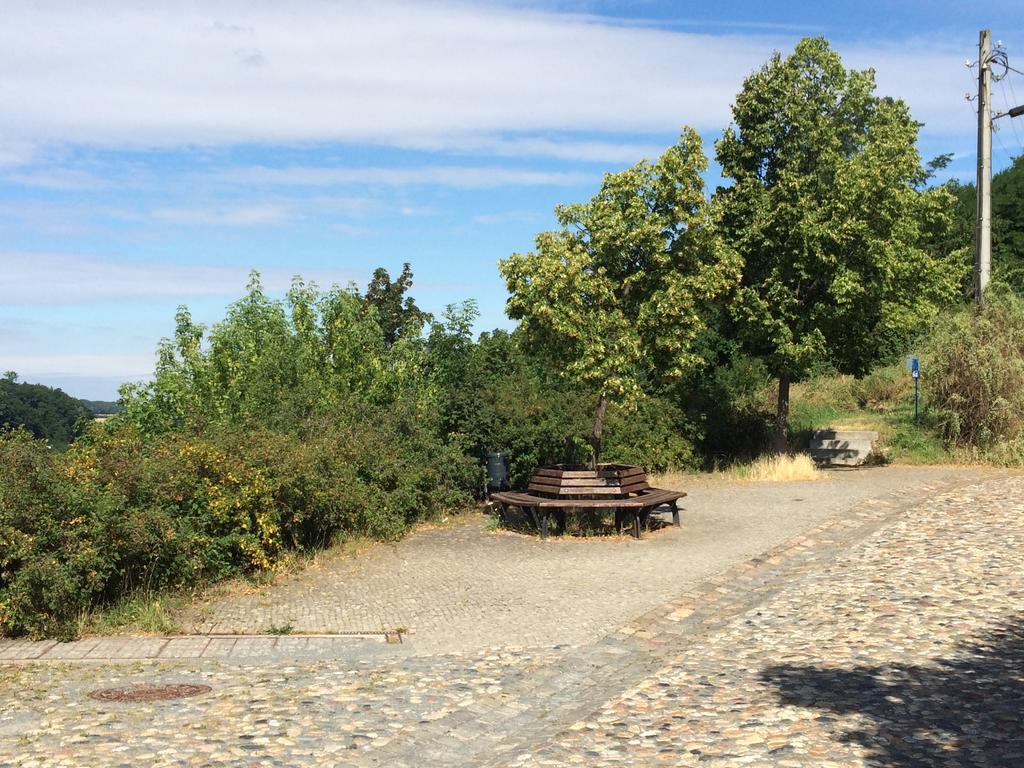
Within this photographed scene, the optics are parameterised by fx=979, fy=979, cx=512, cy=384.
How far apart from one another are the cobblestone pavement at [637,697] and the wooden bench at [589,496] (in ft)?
11.5

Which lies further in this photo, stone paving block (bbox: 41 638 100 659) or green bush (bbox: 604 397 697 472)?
green bush (bbox: 604 397 697 472)

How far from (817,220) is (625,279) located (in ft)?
18.5

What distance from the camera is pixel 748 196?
66.2ft

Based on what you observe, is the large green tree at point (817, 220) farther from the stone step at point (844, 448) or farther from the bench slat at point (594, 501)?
the bench slat at point (594, 501)

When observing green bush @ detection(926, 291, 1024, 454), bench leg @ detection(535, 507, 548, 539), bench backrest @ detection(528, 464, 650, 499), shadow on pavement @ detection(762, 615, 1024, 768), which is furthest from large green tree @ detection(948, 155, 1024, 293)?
shadow on pavement @ detection(762, 615, 1024, 768)

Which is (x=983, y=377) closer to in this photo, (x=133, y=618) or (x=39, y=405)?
(x=133, y=618)

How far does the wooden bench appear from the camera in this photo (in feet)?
43.4

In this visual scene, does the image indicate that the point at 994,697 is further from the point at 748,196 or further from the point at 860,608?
the point at 748,196

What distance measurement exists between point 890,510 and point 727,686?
896 cm

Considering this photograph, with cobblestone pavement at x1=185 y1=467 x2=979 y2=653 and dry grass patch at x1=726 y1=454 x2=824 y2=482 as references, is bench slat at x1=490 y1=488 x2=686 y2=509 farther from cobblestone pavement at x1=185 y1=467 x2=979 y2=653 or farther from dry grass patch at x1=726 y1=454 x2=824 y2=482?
dry grass patch at x1=726 y1=454 x2=824 y2=482

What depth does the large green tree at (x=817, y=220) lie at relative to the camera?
739 inches

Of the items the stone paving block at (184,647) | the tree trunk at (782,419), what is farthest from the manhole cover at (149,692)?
the tree trunk at (782,419)

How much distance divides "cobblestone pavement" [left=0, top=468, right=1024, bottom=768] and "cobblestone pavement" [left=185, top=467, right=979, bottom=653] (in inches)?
20.6

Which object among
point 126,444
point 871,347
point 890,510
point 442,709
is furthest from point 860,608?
point 871,347
